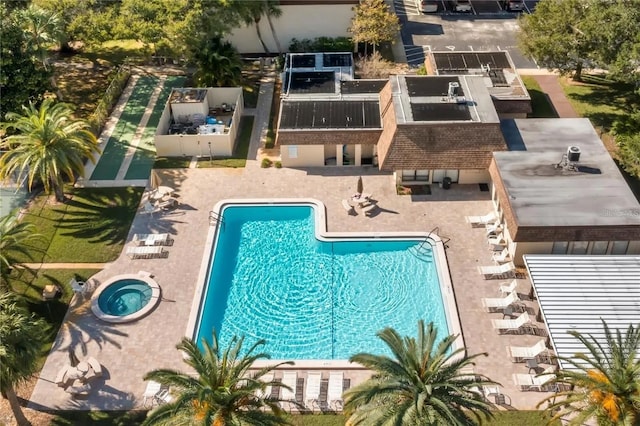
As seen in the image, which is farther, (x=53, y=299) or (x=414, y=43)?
(x=414, y=43)

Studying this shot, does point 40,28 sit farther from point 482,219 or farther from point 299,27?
point 482,219

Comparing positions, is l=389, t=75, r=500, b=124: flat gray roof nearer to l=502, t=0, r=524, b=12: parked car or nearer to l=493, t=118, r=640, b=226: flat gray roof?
l=493, t=118, r=640, b=226: flat gray roof

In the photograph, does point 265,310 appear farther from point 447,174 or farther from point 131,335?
point 447,174

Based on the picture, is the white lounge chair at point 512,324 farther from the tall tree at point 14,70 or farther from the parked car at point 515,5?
the parked car at point 515,5

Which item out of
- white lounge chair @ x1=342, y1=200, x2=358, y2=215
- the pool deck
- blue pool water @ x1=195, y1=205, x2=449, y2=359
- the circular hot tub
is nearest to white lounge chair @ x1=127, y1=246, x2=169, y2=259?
the pool deck

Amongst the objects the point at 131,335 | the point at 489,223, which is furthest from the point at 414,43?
the point at 131,335

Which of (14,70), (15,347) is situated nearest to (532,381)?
(15,347)
